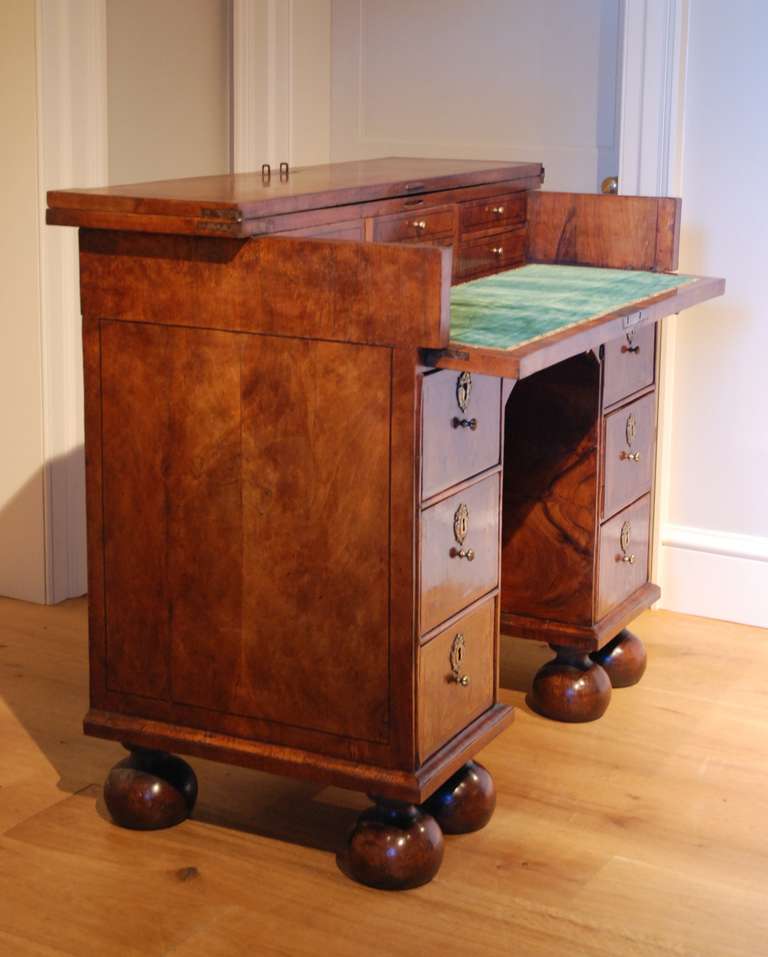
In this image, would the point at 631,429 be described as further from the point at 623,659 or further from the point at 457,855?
the point at 457,855

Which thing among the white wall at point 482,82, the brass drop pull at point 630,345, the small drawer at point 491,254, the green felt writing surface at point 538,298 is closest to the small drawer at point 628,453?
the brass drop pull at point 630,345

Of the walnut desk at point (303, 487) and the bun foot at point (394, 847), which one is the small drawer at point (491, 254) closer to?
the walnut desk at point (303, 487)

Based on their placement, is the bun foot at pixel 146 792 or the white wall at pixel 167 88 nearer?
the bun foot at pixel 146 792

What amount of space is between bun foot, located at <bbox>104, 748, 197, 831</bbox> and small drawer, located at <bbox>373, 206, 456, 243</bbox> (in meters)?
0.92

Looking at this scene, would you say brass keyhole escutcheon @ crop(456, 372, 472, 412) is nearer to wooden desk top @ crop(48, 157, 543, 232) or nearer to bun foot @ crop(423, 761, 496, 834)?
wooden desk top @ crop(48, 157, 543, 232)

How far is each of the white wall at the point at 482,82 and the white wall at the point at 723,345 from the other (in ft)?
0.82

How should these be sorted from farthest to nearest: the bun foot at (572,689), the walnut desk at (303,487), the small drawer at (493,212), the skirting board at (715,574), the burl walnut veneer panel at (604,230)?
1. the skirting board at (715,574)
2. the burl walnut veneer panel at (604,230)
3. the bun foot at (572,689)
4. the small drawer at (493,212)
5. the walnut desk at (303,487)

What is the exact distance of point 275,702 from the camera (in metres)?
2.18

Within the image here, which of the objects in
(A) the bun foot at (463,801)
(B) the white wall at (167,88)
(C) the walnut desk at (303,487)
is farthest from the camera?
(B) the white wall at (167,88)

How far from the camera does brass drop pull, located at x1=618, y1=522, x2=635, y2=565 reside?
9.48 feet

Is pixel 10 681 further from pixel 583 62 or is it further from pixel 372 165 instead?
pixel 583 62

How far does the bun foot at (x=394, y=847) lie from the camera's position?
212 centimetres

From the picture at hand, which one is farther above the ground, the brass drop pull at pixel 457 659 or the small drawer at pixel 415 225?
the small drawer at pixel 415 225

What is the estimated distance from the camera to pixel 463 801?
230 centimetres
